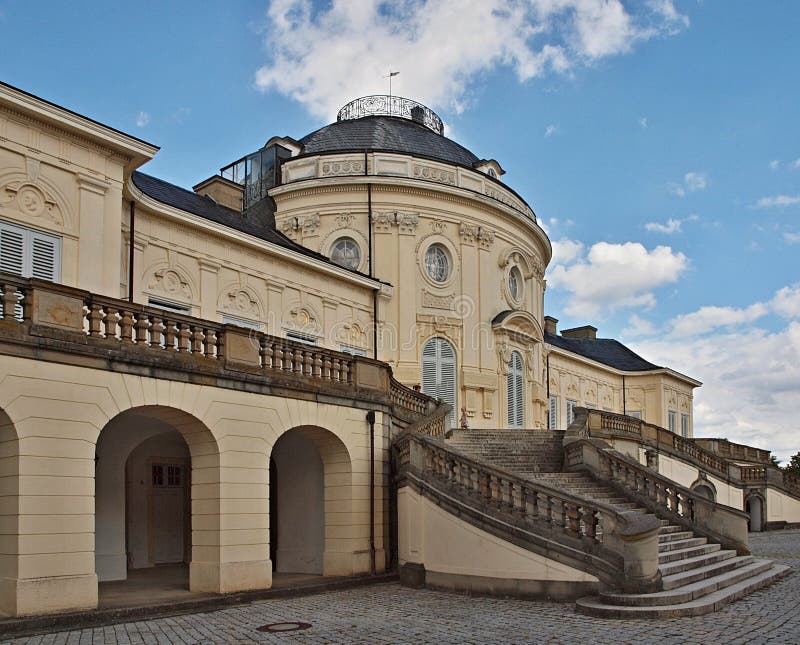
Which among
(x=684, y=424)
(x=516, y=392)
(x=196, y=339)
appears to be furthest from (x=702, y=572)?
(x=684, y=424)

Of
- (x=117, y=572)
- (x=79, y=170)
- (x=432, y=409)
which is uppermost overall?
(x=79, y=170)

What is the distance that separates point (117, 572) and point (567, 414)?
27458 mm

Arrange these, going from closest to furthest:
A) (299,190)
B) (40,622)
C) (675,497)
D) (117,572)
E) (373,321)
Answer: (40,622), (117,572), (675,497), (373,321), (299,190)

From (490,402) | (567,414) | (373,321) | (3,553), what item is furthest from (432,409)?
(567,414)

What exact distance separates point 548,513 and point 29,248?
966cm

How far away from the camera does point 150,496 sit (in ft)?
60.8

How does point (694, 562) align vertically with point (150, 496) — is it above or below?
below

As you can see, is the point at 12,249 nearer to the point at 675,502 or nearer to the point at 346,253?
the point at 675,502

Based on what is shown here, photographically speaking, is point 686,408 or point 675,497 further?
point 686,408

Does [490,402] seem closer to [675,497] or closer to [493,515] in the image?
[675,497]

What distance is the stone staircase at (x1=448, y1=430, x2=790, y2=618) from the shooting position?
12.2 m

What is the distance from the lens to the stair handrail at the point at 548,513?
1280 cm

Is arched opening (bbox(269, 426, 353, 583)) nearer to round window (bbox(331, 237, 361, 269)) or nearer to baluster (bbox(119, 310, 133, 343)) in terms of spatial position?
baluster (bbox(119, 310, 133, 343))

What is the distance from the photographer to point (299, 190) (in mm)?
27781
